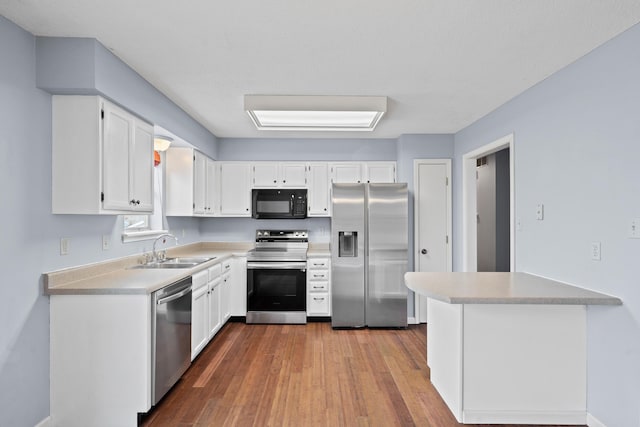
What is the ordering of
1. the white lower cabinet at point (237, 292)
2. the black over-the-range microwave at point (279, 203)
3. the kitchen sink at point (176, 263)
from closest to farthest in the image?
the kitchen sink at point (176, 263)
the white lower cabinet at point (237, 292)
the black over-the-range microwave at point (279, 203)

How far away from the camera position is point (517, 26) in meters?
2.00

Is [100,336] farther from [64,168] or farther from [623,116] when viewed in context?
[623,116]

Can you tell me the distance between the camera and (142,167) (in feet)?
9.05

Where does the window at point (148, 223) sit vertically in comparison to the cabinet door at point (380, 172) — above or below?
below

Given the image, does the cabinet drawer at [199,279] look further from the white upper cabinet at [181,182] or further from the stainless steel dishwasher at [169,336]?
the white upper cabinet at [181,182]

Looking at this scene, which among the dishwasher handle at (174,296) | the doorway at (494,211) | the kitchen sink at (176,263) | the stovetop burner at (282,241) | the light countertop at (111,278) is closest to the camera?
the light countertop at (111,278)

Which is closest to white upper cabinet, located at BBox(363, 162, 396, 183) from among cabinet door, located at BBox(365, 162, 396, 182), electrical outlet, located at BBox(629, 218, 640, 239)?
cabinet door, located at BBox(365, 162, 396, 182)

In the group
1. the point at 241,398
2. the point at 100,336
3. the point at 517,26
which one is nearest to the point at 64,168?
the point at 100,336

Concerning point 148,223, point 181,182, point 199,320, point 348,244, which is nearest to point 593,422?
point 348,244

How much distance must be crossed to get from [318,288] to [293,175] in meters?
1.58

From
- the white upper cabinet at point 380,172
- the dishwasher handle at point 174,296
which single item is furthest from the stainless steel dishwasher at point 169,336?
the white upper cabinet at point 380,172

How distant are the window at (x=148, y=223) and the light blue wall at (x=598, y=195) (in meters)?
3.50

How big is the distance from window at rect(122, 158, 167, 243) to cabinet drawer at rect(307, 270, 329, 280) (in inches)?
71.7

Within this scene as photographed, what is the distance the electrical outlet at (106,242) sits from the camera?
9.11 feet
